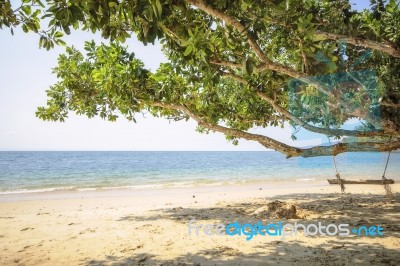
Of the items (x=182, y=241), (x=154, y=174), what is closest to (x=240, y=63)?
(x=182, y=241)

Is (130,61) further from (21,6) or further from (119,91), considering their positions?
(21,6)

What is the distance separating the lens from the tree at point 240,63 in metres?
2.97

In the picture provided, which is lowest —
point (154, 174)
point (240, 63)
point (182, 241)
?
point (154, 174)

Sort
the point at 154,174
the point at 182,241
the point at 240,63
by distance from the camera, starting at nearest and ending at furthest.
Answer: the point at 240,63 → the point at 182,241 → the point at 154,174

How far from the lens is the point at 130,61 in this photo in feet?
18.0

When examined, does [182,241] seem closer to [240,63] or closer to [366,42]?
[240,63]

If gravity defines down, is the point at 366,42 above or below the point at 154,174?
above

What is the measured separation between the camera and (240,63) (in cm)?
443

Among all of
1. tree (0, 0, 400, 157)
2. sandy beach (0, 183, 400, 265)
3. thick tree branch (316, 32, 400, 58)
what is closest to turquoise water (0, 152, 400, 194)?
sandy beach (0, 183, 400, 265)

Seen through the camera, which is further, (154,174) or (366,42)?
(154,174)

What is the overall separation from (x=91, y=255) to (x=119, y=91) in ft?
10.5

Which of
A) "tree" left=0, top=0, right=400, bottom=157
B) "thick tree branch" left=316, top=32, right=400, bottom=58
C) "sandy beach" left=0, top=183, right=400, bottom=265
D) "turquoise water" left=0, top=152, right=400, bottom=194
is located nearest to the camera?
"tree" left=0, top=0, right=400, bottom=157

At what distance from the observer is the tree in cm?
297

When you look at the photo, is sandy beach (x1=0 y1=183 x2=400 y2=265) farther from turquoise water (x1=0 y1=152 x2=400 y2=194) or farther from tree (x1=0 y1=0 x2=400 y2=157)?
turquoise water (x1=0 y1=152 x2=400 y2=194)
